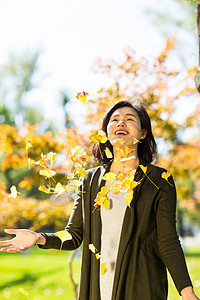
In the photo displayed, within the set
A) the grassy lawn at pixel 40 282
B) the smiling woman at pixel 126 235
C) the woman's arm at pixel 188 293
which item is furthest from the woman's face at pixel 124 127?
the grassy lawn at pixel 40 282

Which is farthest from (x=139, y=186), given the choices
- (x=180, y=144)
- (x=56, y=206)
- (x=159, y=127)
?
(x=180, y=144)

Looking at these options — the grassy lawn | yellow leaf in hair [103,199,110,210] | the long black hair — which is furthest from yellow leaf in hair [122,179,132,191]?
the grassy lawn

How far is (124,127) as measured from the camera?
1581mm

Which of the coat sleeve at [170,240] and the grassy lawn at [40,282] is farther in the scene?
the grassy lawn at [40,282]

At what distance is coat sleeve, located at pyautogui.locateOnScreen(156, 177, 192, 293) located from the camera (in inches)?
52.3

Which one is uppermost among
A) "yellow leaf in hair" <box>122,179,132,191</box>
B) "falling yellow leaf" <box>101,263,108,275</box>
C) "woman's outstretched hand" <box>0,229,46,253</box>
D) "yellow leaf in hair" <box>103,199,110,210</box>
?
"yellow leaf in hair" <box>122,179,132,191</box>

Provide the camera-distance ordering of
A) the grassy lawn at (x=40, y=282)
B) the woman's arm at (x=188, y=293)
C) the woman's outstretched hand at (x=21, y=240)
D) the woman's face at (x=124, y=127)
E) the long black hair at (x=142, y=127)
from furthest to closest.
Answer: the grassy lawn at (x=40, y=282)
the long black hair at (x=142, y=127)
the woman's face at (x=124, y=127)
the woman's outstretched hand at (x=21, y=240)
the woman's arm at (x=188, y=293)

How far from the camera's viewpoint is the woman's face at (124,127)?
1565 millimetres

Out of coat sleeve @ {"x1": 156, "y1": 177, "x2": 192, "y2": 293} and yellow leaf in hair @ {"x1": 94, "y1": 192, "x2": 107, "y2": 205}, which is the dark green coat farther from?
yellow leaf in hair @ {"x1": 94, "y1": 192, "x2": 107, "y2": 205}

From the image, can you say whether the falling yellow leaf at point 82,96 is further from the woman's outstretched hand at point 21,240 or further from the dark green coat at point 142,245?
the woman's outstretched hand at point 21,240

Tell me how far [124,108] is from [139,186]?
15.3 inches

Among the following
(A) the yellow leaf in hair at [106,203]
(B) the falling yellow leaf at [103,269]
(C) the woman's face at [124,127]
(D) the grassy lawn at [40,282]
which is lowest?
(D) the grassy lawn at [40,282]

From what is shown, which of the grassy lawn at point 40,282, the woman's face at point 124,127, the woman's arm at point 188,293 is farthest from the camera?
the grassy lawn at point 40,282

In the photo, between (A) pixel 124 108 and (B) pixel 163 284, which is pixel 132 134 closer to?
(A) pixel 124 108
